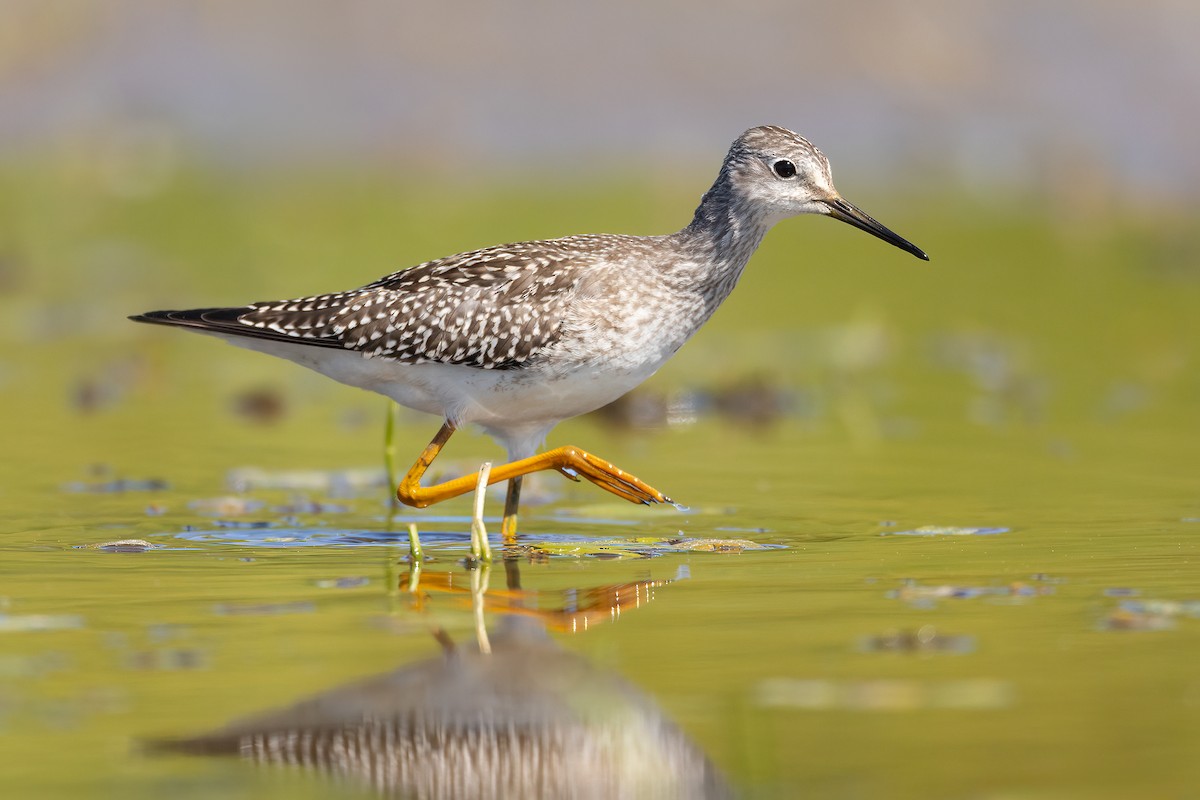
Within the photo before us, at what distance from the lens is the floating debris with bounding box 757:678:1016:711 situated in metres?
6.30

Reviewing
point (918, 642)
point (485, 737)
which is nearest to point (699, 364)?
point (918, 642)

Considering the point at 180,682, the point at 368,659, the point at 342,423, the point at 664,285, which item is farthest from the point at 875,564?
the point at 342,423

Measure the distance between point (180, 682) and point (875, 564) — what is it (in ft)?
11.2

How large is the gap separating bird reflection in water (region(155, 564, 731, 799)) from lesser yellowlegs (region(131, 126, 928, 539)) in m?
2.98

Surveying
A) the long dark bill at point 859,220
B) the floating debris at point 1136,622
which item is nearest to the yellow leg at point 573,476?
the long dark bill at point 859,220

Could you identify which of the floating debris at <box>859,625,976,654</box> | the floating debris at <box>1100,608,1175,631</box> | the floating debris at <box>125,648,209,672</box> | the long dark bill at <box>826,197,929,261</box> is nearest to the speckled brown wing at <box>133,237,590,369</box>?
the long dark bill at <box>826,197,929,261</box>

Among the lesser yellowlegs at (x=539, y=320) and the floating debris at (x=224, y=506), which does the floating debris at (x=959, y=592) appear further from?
the floating debris at (x=224, y=506)

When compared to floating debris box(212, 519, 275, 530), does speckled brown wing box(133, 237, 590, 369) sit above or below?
above

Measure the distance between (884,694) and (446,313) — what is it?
4283mm

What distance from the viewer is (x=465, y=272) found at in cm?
1023

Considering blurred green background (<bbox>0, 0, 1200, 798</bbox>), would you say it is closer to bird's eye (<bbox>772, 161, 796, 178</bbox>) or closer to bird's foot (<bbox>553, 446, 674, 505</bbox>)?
bird's foot (<bbox>553, 446, 674, 505</bbox>)

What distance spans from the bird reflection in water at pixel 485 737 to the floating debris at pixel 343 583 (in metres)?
1.37

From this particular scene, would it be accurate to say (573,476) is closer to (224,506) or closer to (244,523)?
(244,523)

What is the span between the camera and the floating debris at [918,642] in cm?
701
